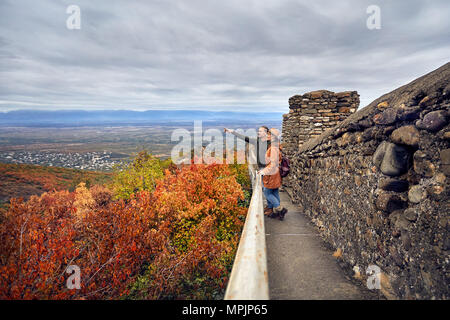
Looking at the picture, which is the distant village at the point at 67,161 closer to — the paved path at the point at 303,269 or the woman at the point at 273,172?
the woman at the point at 273,172

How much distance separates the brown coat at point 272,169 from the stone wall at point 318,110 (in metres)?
→ 5.63

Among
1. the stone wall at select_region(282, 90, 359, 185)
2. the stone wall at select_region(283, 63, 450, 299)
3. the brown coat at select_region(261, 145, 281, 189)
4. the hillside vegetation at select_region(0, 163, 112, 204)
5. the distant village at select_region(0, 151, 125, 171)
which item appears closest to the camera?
the stone wall at select_region(283, 63, 450, 299)

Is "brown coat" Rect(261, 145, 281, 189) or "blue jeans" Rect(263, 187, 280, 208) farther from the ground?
"brown coat" Rect(261, 145, 281, 189)

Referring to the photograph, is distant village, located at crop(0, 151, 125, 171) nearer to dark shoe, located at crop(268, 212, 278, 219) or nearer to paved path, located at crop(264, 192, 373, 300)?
dark shoe, located at crop(268, 212, 278, 219)

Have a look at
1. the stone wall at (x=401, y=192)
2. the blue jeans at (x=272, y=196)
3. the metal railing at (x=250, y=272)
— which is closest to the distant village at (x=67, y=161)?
the blue jeans at (x=272, y=196)

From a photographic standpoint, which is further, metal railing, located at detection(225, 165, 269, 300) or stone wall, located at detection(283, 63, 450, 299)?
stone wall, located at detection(283, 63, 450, 299)

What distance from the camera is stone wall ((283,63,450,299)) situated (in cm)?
196

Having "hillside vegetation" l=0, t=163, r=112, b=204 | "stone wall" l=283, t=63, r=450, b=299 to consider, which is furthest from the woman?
"hillside vegetation" l=0, t=163, r=112, b=204

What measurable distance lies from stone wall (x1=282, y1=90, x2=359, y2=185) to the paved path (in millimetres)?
6314

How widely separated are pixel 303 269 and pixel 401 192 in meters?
1.80

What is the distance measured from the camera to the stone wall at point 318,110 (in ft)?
32.7

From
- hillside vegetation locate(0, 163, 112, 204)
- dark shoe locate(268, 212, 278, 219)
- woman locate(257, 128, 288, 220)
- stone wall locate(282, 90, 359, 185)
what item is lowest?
hillside vegetation locate(0, 163, 112, 204)

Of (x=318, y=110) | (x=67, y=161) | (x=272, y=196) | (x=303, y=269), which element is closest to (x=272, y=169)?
(x=272, y=196)
